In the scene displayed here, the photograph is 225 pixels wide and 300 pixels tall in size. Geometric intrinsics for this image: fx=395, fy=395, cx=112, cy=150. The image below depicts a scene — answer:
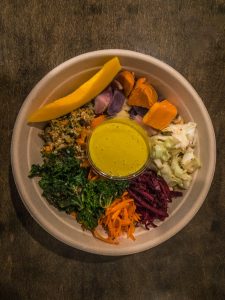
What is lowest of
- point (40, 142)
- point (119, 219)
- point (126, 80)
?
point (119, 219)

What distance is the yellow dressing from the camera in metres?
1.75

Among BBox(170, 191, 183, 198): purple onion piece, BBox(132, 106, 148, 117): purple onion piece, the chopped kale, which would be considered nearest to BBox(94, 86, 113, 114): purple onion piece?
BBox(132, 106, 148, 117): purple onion piece

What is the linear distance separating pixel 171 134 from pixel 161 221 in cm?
39

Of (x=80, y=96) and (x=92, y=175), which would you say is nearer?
(x=80, y=96)

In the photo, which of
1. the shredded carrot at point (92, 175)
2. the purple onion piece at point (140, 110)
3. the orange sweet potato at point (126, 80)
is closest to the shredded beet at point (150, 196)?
the shredded carrot at point (92, 175)

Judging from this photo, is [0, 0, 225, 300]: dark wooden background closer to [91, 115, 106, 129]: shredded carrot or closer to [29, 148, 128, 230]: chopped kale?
[29, 148, 128, 230]: chopped kale

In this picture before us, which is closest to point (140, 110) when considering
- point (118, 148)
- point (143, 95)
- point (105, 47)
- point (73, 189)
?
point (143, 95)

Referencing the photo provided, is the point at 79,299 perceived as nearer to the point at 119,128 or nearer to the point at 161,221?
the point at 161,221

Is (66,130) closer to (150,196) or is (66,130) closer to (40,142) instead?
(40,142)

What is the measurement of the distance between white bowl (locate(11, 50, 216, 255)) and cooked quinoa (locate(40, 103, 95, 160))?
0.05m

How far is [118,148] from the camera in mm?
1764

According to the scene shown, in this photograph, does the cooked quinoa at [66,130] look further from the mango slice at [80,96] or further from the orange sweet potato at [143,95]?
the orange sweet potato at [143,95]

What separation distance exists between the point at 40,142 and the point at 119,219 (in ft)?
1.59

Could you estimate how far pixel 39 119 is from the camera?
5.42 ft
